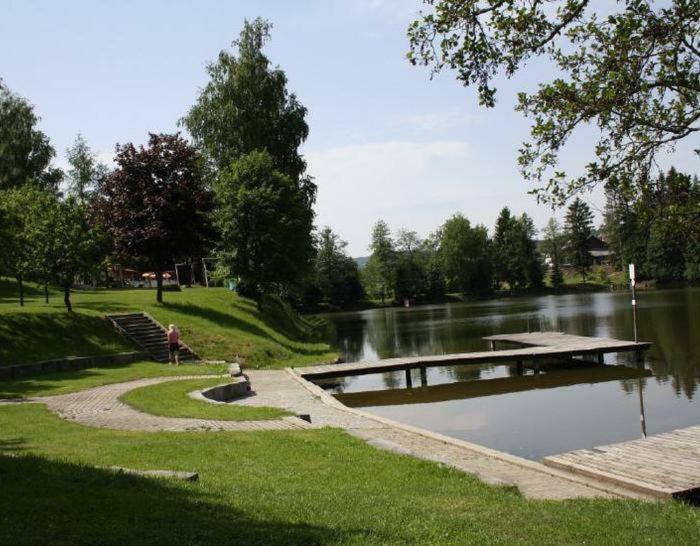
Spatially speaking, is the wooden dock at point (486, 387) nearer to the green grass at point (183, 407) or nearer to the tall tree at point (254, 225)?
the green grass at point (183, 407)

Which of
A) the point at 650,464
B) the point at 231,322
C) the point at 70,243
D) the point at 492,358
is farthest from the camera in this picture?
the point at 231,322

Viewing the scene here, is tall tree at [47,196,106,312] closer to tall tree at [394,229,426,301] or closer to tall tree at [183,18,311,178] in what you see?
tall tree at [183,18,311,178]

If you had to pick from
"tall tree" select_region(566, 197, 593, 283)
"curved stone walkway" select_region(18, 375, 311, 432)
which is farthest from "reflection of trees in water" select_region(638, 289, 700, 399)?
"tall tree" select_region(566, 197, 593, 283)

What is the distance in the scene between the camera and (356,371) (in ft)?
89.8

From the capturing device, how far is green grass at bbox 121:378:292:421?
599 inches

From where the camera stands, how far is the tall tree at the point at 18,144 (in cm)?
5666

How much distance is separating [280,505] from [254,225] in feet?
107

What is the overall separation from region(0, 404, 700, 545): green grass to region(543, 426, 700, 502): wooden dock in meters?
1.39

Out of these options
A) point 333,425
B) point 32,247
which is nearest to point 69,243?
point 32,247

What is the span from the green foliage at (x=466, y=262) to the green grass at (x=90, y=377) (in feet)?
308

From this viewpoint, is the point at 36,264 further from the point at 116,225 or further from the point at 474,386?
the point at 474,386

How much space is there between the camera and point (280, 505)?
729cm

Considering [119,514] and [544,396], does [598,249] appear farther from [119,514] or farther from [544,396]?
[119,514]

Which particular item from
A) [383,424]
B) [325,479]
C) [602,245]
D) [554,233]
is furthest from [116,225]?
[602,245]
